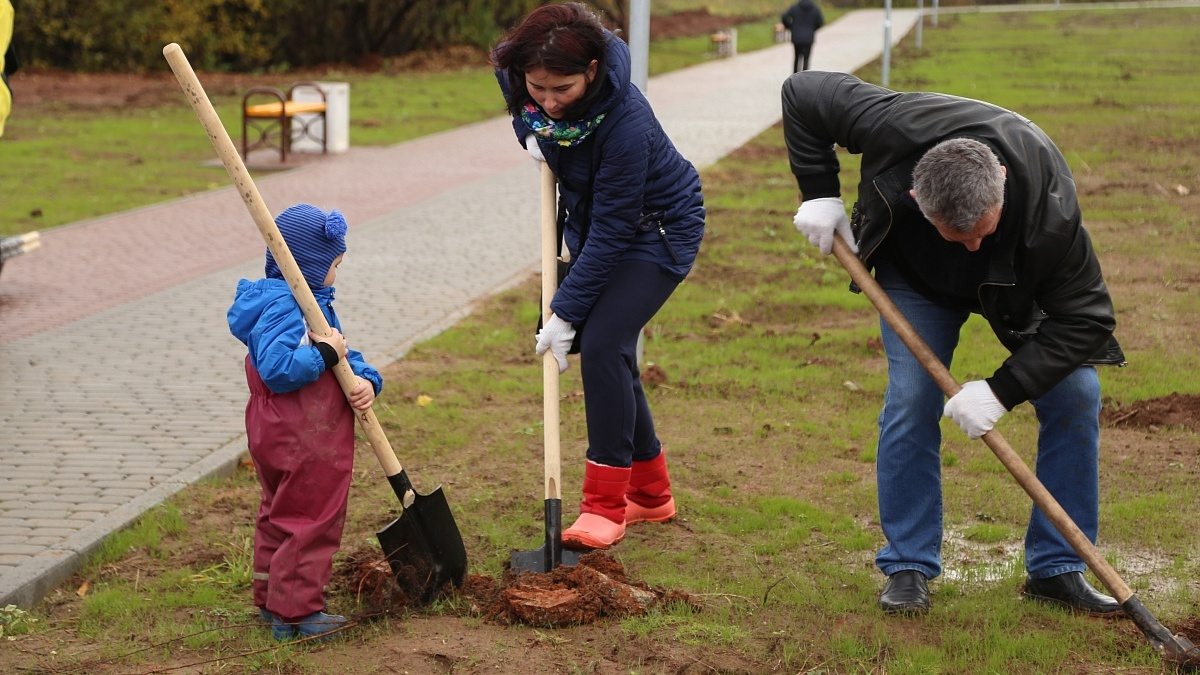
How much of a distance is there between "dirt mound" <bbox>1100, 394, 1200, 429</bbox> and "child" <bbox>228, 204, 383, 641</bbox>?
3879 millimetres

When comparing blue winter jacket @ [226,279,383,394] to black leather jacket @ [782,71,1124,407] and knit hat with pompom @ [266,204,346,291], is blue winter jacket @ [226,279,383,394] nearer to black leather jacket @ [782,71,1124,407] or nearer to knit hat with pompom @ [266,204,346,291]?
knit hat with pompom @ [266,204,346,291]

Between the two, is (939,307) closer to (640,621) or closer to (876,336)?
(640,621)

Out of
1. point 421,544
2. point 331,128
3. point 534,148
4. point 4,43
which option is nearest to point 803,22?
point 331,128

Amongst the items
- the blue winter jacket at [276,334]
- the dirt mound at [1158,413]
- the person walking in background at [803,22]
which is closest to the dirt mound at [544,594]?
the blue winter jacket at [276,334]

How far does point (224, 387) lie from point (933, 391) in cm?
439

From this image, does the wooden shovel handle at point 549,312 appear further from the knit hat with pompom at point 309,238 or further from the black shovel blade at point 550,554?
the knit hat with pompom at point 309,238

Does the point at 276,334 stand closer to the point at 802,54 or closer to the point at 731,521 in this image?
the point at 731,521

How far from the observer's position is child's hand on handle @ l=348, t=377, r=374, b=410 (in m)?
4.08

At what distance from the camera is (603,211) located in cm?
437

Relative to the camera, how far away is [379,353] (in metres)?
7.91

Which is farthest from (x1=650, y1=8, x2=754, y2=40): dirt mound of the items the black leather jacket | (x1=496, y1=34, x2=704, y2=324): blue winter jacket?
the black leather jacket

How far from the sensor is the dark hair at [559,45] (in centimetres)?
404

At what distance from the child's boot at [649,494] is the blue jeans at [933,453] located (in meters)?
1.05

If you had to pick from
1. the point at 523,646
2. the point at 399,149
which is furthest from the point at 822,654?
the point at 399,149
